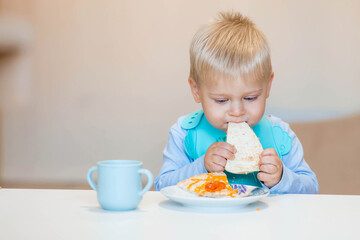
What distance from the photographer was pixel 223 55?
4.51 ft

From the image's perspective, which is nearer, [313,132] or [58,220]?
[58,220]

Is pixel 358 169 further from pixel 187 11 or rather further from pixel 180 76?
pixel 187 11

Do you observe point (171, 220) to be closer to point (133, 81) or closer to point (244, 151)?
point (244, 151)

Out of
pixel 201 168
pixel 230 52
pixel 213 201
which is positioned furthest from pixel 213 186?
pixel 230 52

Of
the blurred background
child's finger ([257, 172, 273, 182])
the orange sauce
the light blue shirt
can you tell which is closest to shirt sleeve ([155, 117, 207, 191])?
the light blue shirt

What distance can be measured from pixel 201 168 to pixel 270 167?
254 mm

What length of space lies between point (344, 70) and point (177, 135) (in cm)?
166

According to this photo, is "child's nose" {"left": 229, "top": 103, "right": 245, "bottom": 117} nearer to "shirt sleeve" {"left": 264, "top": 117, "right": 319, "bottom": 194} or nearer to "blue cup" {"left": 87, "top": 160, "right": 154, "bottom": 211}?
"shirt sleeve" {"left": 264, "top": 117, "right": 319, "bottom": 194}

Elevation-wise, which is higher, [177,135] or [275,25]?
[275,25]

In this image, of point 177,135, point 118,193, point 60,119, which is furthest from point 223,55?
point 60,119

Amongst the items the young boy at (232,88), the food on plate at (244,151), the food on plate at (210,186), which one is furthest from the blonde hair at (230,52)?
the food on plate at (210,186)

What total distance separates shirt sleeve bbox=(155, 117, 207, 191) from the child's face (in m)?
A: 0.16

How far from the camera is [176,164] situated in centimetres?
159

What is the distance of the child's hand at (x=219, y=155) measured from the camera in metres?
1.24
